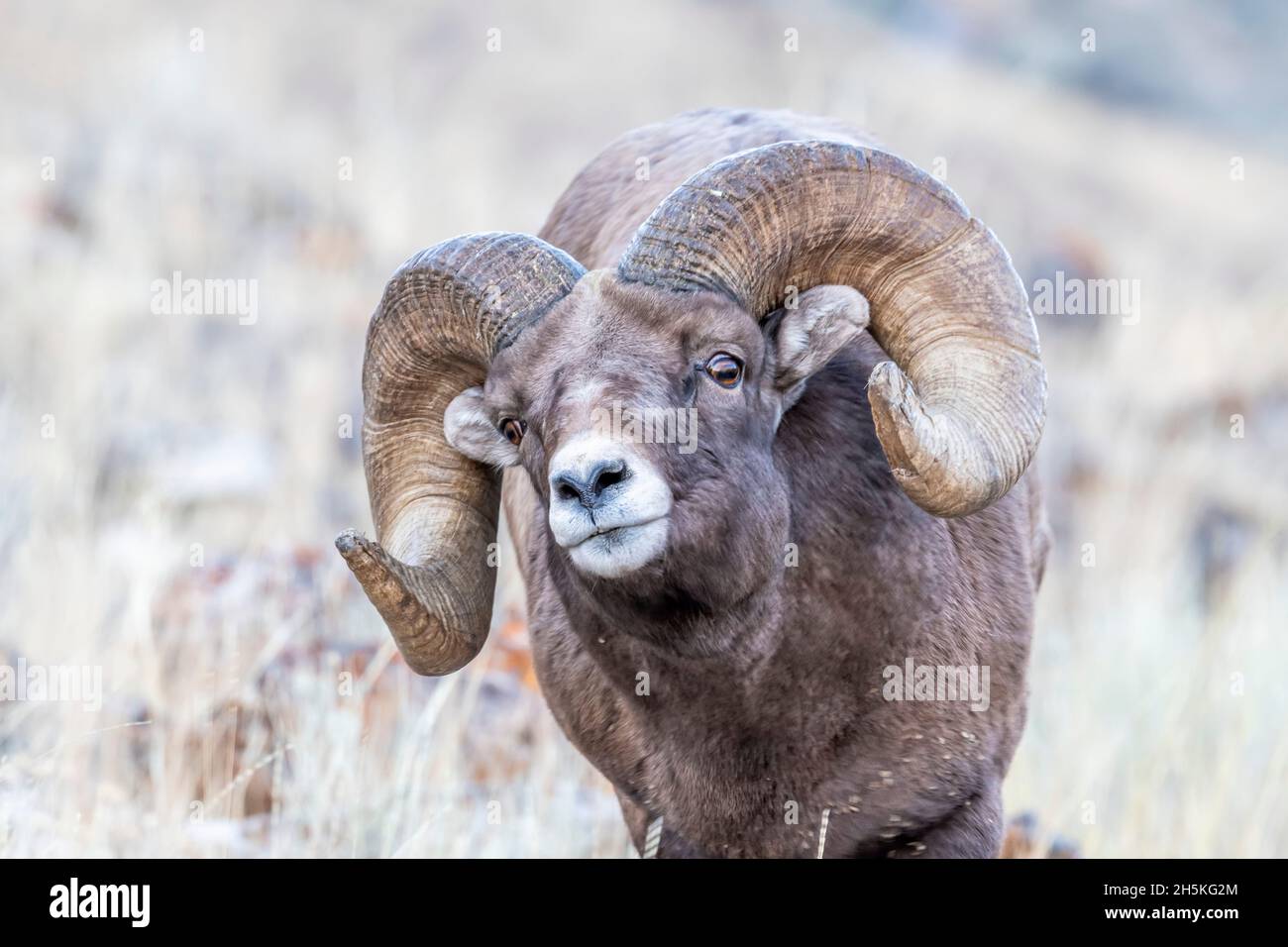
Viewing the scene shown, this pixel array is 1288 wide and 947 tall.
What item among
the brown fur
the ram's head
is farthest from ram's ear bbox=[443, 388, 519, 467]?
the brown fur

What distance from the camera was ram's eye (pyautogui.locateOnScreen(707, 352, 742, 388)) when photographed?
5.56 meters

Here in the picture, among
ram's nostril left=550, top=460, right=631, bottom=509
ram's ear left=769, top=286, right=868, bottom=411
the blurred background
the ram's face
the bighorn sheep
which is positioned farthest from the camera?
the blurred background

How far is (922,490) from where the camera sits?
17.7ft

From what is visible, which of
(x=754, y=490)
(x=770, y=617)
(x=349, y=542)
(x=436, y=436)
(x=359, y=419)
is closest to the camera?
(x=754, y=490)

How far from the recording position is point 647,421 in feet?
17.0

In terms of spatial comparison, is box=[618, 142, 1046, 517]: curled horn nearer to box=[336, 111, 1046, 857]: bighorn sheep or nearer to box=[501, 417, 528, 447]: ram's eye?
box=[336, 111, 1046, 857]: bighorn sheep

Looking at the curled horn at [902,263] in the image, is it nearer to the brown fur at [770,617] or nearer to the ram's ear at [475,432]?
the brown fur at [770,617]

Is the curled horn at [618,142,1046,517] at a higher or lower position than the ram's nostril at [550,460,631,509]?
higher

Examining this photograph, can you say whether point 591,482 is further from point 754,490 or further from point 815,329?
point 815,329

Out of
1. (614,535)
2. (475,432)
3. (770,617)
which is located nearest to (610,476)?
(614,535)

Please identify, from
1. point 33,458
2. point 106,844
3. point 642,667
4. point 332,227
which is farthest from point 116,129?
point 642,667

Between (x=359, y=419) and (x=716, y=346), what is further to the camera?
(x=359, y=419)

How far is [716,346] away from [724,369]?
9 centimetres

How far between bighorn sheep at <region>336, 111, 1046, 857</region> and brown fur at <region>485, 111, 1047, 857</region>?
1 centimetres
